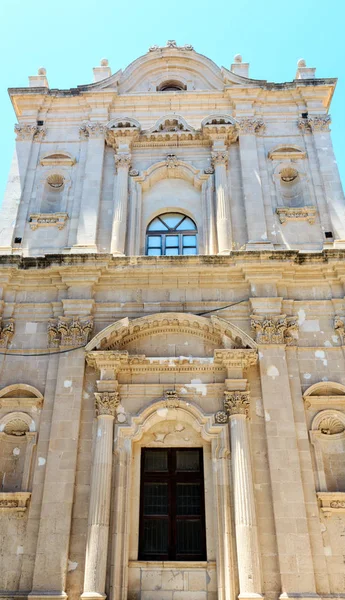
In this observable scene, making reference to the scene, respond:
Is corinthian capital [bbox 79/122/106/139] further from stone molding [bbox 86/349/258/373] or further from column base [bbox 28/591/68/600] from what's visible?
column base [bbox 28/591/68/600]

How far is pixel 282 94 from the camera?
18953mm

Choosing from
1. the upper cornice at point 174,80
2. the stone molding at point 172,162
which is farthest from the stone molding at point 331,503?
the upper cornice at point 174,80

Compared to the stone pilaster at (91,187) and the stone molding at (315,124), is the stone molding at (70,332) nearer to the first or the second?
the stone pilaster at (91,187)

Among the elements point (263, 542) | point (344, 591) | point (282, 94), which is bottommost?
point (344, 591)

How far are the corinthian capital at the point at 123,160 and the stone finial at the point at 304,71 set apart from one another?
6996 mm

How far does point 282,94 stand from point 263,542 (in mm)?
14195

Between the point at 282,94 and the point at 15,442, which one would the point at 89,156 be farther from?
the point at 15,442

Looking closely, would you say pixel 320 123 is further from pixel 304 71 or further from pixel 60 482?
pixel 60 482

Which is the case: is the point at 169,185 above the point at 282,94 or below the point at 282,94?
below

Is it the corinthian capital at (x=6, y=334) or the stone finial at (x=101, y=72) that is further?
the stone finial at (x=101, y=72)

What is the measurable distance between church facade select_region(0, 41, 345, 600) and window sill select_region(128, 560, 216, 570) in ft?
0.14

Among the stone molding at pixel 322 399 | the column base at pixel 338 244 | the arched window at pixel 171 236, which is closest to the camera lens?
the stone molding at pixel 322 399

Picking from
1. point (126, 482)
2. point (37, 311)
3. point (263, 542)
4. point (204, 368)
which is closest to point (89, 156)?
point (37, 311)

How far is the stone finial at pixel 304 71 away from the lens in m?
19.5
